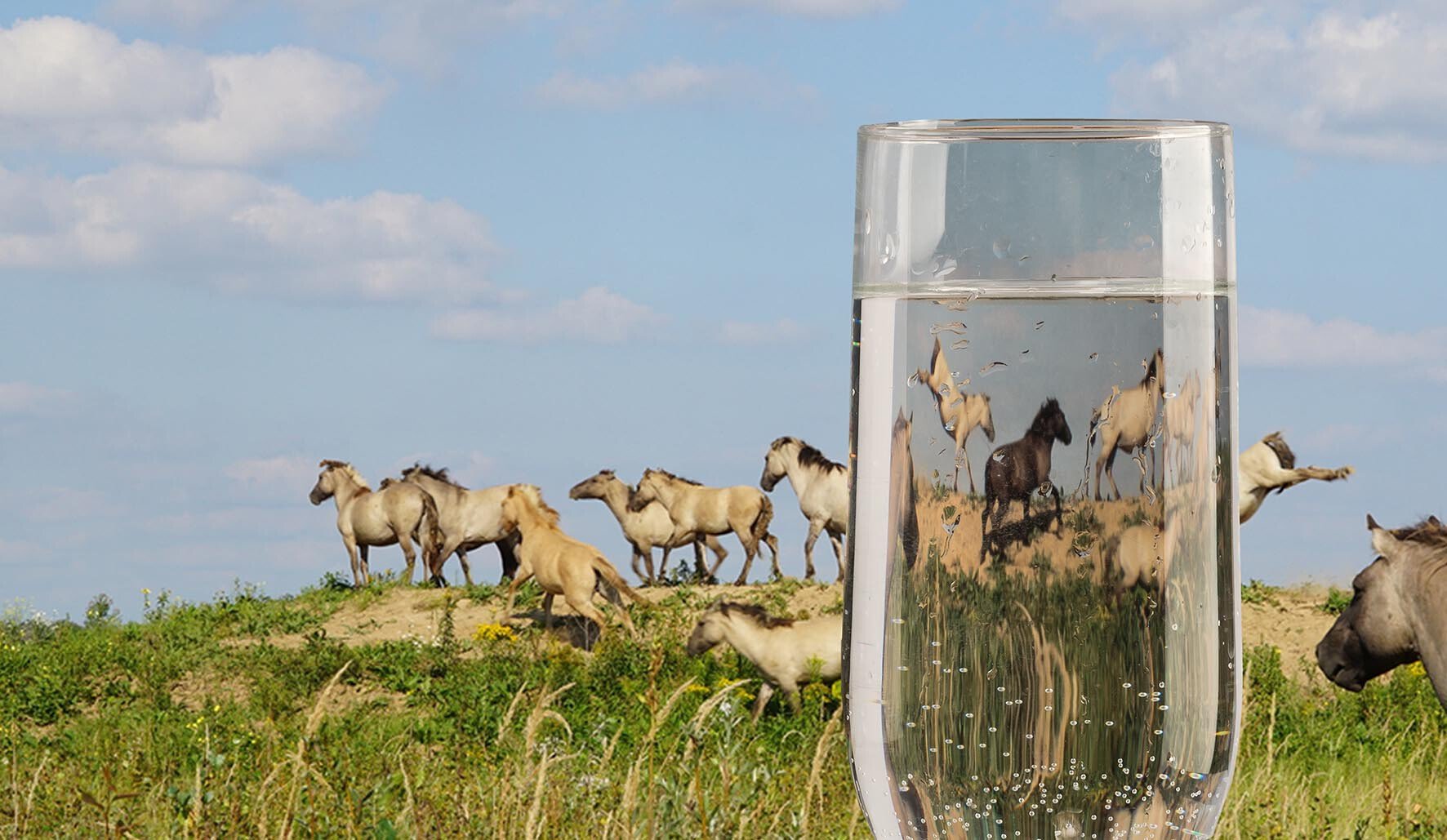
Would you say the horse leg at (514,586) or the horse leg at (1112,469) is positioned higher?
the horse leg at (1112,469)

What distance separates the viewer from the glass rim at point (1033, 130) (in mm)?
1571

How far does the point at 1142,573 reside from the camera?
1.56 meters

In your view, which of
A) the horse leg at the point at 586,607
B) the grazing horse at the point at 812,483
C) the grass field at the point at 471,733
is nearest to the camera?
the grass field at the point at 471,733

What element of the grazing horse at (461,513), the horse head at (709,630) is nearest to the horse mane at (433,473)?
the grazing horse at (461,513)

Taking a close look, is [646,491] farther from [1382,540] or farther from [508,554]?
[1382,540]

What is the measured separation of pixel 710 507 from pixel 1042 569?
65.0 feet

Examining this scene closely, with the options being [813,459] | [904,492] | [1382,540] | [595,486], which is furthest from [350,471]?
[904,492]

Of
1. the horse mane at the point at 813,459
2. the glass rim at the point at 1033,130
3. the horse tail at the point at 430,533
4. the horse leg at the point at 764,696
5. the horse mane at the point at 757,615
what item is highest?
the horse mane at the point at 813,459

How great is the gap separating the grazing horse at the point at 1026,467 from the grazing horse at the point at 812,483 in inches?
725

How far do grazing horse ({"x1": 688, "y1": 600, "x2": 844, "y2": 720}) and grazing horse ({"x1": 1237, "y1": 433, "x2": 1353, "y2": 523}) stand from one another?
26.5 ft

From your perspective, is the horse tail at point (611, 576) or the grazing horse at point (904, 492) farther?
Result: the horse tail at point (611, 576)

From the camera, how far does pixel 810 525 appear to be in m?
20.7

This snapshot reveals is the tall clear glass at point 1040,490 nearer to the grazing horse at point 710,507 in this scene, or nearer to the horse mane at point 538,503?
the horse mane at point 538,503

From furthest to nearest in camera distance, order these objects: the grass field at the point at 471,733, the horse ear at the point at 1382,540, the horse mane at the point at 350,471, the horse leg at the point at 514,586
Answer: the horse mane at the point at 350,471, the horse leg at the point at 514,586, the horse ear at the point at 1382,540, the grass field at the point at 471,733
